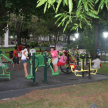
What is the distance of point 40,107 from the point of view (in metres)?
6.19

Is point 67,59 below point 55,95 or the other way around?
the other way around

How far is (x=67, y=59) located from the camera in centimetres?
1205

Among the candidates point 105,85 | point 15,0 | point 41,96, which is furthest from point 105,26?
point 41,96

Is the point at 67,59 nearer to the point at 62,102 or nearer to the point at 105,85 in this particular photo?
the point at 105,85

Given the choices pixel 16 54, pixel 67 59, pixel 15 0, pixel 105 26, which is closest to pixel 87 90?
pixel 67 59

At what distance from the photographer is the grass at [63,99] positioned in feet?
20.8

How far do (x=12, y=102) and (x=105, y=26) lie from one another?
34968 mm

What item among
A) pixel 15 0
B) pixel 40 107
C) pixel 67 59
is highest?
pixel 15 0

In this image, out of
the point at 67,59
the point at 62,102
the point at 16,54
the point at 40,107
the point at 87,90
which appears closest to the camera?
the point at 40,107

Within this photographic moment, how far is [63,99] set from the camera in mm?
6926

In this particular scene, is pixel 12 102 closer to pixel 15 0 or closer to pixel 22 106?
pixel 22 106

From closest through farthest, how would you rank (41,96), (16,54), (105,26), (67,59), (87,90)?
1. (41,96)
2. (87,90)
3. (67,59)
4. (16,54)
5. (105,26)

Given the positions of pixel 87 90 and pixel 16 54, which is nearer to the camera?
pixel 87 90

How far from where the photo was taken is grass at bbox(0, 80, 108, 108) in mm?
6352
